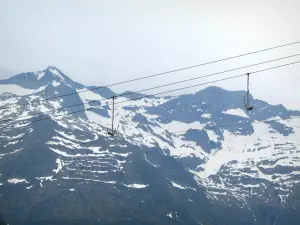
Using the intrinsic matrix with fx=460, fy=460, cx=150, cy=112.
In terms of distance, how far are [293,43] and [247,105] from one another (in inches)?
390

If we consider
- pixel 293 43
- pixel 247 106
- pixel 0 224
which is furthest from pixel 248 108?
pixel 0 224

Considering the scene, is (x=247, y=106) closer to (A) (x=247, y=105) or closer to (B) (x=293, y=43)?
(A) (x=247, y=105)

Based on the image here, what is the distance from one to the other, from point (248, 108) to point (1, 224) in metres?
→ 67.3

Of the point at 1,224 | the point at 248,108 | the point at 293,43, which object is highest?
the point at 293,43

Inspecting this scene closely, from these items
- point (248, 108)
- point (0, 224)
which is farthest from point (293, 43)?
point (0, 224)

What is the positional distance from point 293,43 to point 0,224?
2930 inches

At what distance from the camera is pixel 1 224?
95.9 m

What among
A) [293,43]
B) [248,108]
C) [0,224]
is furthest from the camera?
[0,224]

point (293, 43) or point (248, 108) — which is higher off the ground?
point (293, 43)

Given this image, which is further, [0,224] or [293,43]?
[0,224]

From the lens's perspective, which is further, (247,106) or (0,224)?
(0,224)

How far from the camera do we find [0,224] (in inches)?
3716

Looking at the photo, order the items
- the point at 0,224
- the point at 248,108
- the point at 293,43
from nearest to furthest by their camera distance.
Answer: the point at 293,43, the point at 248,108, the point at 0,224

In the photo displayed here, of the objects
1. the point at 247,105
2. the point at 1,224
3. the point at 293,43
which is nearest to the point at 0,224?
the point at 1,224
